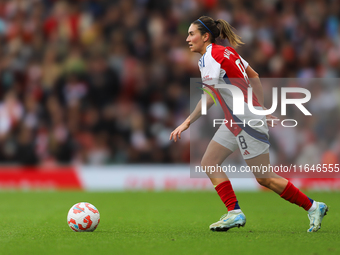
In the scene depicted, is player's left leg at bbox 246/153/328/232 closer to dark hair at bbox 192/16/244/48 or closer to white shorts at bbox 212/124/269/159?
white shorts at bbox 212/124/269/159

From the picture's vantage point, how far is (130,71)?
15.0 meters

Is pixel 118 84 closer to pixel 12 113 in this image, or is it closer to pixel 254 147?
pixel 12 113

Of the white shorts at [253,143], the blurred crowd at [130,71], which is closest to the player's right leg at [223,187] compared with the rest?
the white shorts at [253,143]

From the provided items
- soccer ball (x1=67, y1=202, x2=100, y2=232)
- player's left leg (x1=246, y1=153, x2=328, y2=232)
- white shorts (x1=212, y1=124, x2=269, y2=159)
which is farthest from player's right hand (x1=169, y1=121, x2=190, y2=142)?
soccer ball (x1=67, y1=202, x2=100, y2=232)

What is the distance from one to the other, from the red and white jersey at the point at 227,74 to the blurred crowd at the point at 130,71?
744cm

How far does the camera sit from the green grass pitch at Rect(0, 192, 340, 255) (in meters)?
4.53

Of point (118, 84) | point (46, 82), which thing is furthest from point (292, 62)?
point (46, 82)

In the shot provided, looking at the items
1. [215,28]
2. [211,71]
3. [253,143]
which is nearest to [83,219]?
[253,143]

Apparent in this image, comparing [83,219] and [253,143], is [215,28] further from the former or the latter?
[83,219]

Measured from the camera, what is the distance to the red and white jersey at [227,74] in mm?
5520

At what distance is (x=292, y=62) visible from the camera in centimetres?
1495

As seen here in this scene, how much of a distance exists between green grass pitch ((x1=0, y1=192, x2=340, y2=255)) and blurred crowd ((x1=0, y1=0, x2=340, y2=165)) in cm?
383

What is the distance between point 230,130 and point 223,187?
0.66 m

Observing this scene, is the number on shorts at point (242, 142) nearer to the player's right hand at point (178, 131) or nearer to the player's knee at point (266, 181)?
the player's knee at point (266, 181)
